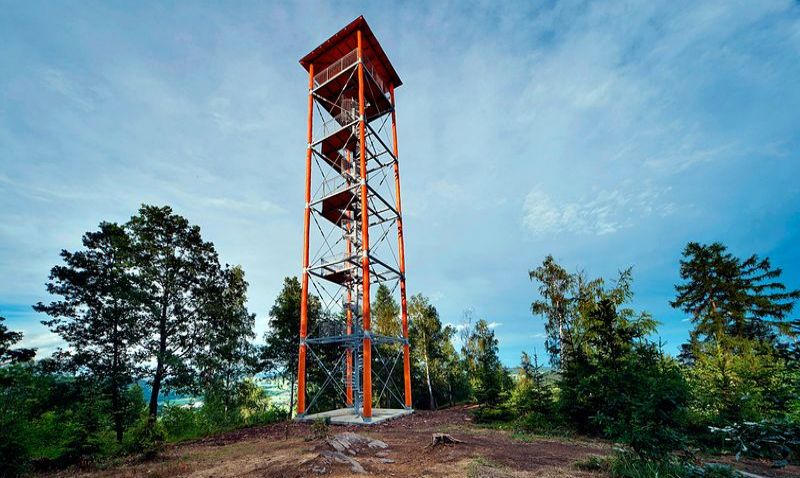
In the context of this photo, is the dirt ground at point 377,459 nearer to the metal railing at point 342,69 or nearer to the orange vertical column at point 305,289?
the orange vertical column at point 305,289

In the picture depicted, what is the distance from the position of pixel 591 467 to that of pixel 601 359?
3.92 m

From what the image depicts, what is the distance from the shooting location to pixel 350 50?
21.3m

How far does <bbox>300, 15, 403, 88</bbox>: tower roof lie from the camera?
2009 centimetres

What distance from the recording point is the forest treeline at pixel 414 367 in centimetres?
631

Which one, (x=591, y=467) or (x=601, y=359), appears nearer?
(x=591, y=467)

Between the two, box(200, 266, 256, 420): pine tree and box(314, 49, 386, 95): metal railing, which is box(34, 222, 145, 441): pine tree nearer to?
box(200, 266, 256, 420): pine tree

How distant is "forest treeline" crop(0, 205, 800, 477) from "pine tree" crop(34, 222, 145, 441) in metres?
0.07

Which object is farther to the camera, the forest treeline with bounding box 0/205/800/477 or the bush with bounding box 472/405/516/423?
the bush with bounding box 472/405/516/423

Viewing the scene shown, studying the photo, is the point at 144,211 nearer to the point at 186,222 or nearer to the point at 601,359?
the point at 186,222

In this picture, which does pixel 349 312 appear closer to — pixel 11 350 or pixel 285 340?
pixel 285 340

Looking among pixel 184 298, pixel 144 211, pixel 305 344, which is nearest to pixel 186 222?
pixel 144 211

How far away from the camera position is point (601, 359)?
31.9 feet

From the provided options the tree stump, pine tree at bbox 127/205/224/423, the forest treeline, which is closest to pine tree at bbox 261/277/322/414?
the forest treeline

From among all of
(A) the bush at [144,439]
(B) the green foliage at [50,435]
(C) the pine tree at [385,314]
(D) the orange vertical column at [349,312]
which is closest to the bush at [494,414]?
(D) the orange vertical column at [349,312]
